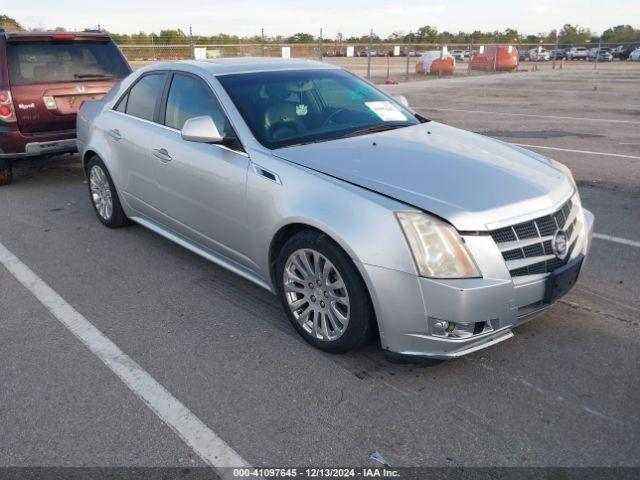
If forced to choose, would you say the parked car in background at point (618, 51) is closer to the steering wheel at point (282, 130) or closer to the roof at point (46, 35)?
the roof at point (46, 35)

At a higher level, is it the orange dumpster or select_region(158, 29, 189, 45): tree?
select_region(158, 29, 189, 45): tree

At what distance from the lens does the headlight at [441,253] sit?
287 centimetres

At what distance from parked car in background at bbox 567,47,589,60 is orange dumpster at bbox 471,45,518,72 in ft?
78.3

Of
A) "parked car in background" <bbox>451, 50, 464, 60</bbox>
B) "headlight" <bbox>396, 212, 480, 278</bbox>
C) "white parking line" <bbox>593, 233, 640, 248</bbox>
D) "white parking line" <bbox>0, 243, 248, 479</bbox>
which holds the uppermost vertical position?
"parked car in background" <bbox>451, 50, 464, 60</bbox>

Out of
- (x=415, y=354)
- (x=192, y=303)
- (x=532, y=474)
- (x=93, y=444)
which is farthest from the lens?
(x=192, y=303)

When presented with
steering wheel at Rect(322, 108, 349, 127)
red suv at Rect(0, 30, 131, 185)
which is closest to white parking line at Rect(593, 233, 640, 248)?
steering wheel at Rect(322, 108, 349, 127)

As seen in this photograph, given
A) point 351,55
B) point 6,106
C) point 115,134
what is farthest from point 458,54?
point 115,134

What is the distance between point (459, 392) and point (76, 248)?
3772 mm

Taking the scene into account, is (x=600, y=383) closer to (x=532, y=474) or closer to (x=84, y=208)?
(x=532, y=474)

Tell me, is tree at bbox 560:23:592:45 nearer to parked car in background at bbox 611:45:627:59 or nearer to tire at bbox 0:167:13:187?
parked car in background at bbox 611:45:627:59

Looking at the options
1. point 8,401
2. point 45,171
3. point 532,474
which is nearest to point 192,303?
point 8,401

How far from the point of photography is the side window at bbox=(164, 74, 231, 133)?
4.11 meters

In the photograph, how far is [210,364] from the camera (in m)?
3.36

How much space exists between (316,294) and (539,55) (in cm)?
5452
